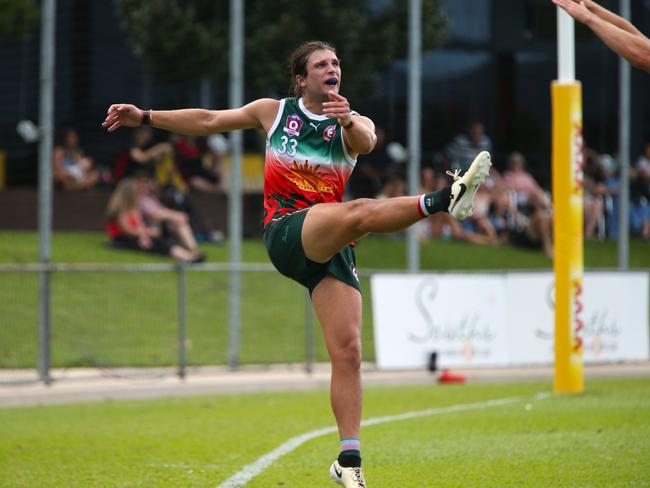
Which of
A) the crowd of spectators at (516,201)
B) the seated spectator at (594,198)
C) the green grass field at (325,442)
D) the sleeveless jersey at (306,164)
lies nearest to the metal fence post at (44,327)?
the green grass field at (325,442)

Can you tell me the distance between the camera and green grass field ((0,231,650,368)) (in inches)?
635

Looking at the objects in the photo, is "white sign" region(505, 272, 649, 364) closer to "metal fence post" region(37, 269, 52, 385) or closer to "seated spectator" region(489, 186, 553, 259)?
"seated spectator" region(489, 186, 553, 259)

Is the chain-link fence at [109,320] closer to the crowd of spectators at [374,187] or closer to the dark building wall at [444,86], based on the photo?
the crowd of spectators at [374,187]

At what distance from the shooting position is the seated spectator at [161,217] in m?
20.9

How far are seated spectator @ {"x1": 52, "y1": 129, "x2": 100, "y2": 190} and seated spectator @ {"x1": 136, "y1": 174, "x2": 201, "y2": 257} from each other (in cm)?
105

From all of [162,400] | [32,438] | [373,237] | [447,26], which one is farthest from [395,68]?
[32,438]

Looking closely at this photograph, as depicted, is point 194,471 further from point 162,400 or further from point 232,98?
point 232,98

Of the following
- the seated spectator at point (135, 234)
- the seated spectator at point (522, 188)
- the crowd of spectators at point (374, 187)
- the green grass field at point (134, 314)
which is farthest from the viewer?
the seated spectator at point (522, 188)

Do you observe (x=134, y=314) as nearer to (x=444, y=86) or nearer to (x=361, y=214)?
(x=444, y=86)

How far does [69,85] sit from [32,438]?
1163cm

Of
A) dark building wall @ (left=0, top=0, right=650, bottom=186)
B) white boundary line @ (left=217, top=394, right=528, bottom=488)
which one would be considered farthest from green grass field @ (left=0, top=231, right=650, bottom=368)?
white boundary line @ (left=217, top=394, right=528, bottom=488)

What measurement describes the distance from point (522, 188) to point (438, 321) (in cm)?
723

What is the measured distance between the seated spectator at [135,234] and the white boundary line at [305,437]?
352 inches

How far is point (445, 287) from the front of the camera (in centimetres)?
1708
